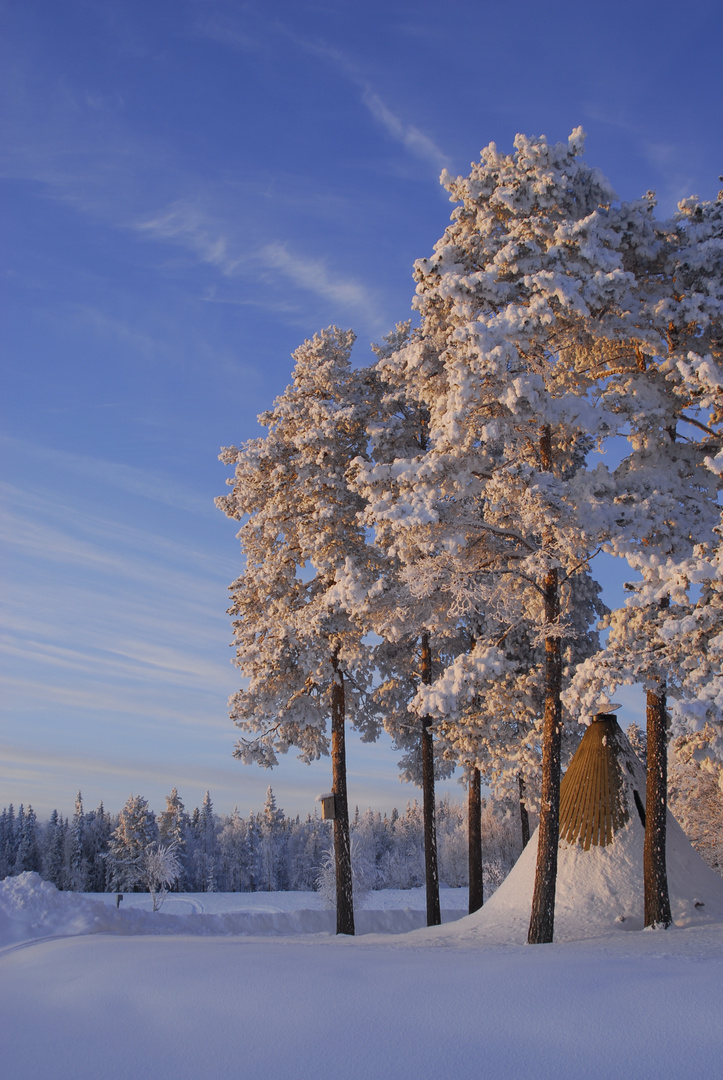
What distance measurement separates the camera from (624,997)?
6.08 m

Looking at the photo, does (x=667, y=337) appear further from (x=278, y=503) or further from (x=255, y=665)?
(x=255, y=665)

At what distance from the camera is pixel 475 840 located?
71.9 ft

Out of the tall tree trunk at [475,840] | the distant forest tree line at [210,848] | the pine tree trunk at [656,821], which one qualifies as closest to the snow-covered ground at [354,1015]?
the pine tree trunk at [656,821]

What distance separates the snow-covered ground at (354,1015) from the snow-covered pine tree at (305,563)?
10.3 metres

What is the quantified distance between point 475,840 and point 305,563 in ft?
32.8

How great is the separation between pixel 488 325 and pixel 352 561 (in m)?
7.50

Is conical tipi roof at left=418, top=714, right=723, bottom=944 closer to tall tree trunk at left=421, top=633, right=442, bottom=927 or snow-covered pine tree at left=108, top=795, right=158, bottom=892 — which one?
tall tree trunk at left=421, top=633, right=442, bottom=927

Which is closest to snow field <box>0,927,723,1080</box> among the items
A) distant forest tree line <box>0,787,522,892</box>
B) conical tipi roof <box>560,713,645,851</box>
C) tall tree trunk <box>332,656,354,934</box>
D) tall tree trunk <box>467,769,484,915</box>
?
conical tipi roof <box>560,713,645,851</box>

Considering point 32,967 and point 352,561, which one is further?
point 352,561

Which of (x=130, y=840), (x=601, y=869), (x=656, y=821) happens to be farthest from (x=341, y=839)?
(x=130, y=840)

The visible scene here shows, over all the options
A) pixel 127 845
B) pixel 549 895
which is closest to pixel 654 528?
pixel 549 895

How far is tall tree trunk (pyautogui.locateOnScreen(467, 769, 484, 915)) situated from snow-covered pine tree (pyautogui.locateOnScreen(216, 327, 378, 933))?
4.39 meters

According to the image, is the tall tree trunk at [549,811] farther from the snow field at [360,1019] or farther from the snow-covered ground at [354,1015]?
the snow field at [360,1019]

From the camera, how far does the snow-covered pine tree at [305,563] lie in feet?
62.0
